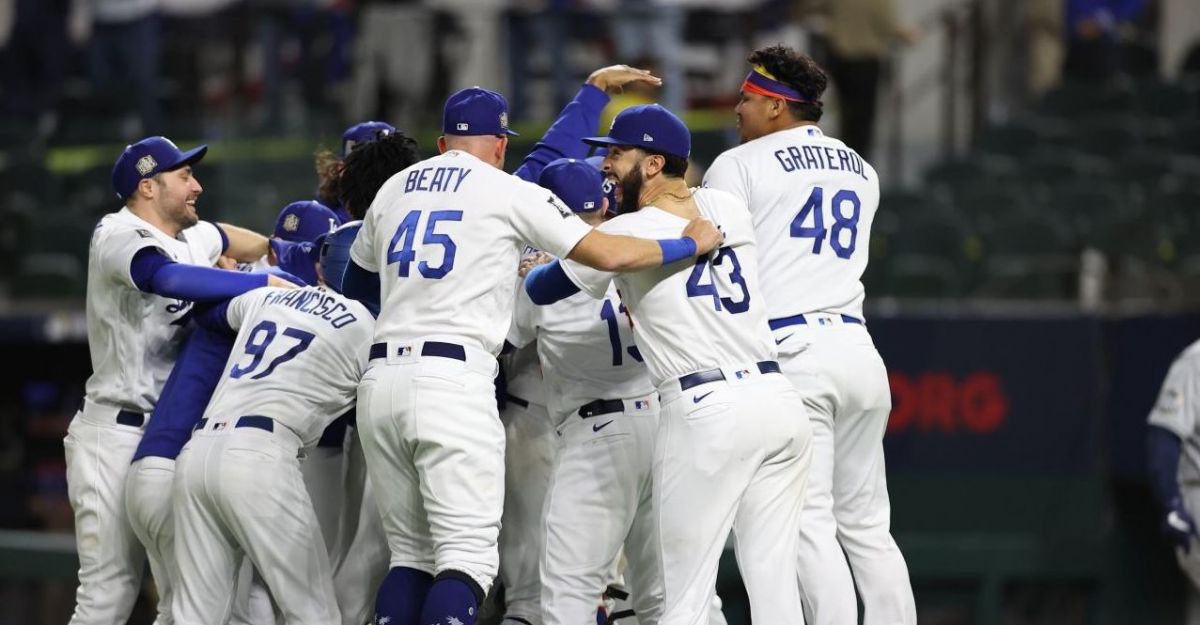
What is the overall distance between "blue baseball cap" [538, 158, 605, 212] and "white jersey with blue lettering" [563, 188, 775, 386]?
0.53 metres

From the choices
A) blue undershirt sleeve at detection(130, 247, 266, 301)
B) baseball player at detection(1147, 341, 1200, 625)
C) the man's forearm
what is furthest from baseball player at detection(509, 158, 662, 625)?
baseball player at detection(1147, 341, 1200, 625)

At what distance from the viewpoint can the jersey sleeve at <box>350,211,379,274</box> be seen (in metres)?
5.79

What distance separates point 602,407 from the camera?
6031 mm

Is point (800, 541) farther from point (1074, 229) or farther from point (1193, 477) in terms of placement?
point (1074, 229)

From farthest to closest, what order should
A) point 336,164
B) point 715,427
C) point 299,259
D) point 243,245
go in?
point 243,245 < point 336,164 < point 299,259 < point 715,427

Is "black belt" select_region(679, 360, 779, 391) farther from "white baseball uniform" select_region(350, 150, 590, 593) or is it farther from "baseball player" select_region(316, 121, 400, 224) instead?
"baseball player" select_region(316, 121, 400, 224)

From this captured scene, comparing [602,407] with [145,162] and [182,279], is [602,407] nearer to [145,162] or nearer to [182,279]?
[182,279]

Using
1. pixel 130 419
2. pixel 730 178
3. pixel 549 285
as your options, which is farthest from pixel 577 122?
pixel 130 419

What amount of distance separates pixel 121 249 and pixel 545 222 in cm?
162

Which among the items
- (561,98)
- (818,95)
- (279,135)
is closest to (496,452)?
(818,95)

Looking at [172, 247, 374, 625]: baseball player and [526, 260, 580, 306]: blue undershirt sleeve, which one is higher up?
[526, 260, 580, 306]: blue undershirt sleeve

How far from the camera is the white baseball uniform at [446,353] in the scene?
550 centimetres

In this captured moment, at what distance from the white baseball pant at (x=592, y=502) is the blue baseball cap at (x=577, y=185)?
697 millimetres

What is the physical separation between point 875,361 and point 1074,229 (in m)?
6.76
